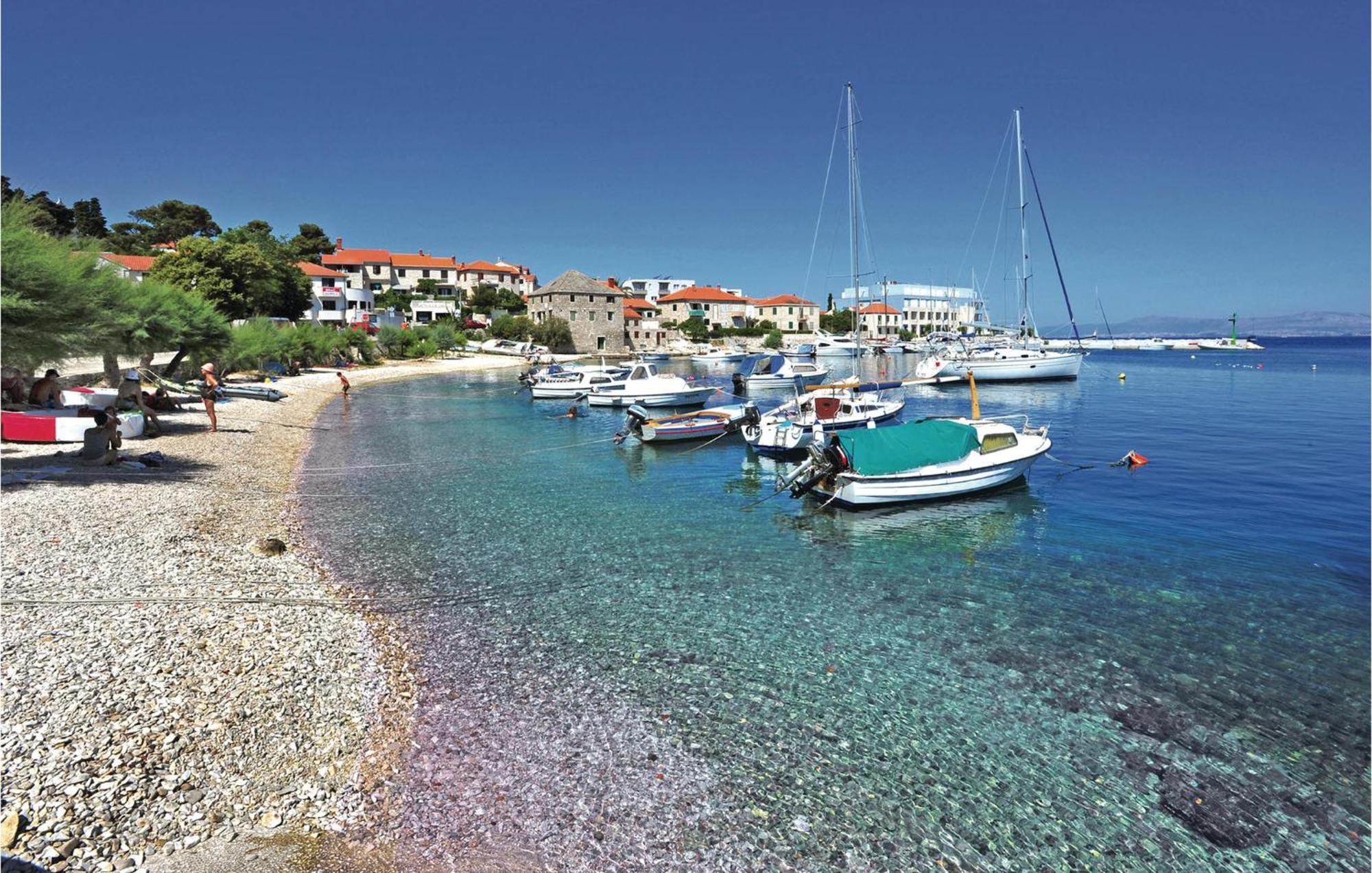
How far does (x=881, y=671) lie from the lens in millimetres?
10805

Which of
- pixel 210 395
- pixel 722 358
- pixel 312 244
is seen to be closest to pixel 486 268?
pixel 312 244

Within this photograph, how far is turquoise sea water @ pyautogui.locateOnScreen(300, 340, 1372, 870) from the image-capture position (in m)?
7.51

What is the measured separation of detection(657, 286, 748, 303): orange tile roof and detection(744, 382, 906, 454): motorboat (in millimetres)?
118281

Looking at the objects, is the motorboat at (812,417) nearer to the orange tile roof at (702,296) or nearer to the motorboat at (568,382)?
the motorboat at (568,382)

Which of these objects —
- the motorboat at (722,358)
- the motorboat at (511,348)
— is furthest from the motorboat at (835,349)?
the motorboat at (511,348)

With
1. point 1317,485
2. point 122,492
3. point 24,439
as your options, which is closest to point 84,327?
point 122,492

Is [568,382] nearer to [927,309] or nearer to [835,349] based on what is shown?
[835,349]

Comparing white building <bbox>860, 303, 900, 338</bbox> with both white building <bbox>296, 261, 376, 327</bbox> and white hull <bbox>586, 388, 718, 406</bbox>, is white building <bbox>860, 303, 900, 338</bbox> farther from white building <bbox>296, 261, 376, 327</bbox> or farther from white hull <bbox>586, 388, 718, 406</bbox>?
white hull <bbox>586, 388, 718, 406</bbox>

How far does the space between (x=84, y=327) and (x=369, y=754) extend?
1585 centimetres

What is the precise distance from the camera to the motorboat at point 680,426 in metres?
31.6

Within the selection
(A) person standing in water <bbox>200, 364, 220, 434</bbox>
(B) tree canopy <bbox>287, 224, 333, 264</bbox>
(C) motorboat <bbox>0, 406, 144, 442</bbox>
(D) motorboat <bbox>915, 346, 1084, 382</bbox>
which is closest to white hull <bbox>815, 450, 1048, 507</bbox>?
Result: (C) motorboat <bbox>0, 406, 144, 442</bbox>

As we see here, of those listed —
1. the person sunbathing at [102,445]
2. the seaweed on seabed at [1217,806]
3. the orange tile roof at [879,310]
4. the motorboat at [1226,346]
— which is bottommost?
the seaweed on seabed at [1217,806]

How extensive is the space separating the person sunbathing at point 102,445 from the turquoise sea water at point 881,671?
198 inches

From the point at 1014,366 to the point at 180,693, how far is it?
6546 centimetres
